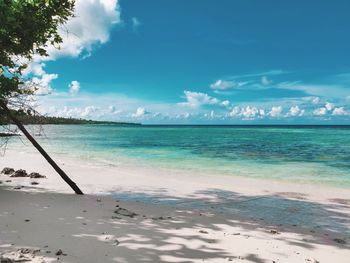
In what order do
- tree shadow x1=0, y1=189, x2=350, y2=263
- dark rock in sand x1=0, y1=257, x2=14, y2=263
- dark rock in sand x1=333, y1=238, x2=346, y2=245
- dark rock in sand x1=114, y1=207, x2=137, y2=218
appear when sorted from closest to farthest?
dark rock in sand x1=0, y1=257, x2=14, y2=263 → tree shadow x1=0, y1=189, x2=350, y2=263 → dark rock in sand x1=333, y1=238, x2=346, y2=245 → dark rock in sand x1=114, y1=207, x2=137, y2=218

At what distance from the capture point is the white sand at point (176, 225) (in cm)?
632

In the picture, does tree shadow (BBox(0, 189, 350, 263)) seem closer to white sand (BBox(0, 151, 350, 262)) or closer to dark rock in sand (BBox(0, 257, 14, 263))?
white sand (BBox(0, 151, 350, 262))

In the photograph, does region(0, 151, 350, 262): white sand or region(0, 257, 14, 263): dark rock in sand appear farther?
region(0, 151, 350, 262): white sand

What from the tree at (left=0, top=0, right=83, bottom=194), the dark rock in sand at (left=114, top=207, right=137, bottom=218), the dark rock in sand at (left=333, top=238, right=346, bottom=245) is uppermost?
the tree at (left=0, top=0, right=83, bottom=194)

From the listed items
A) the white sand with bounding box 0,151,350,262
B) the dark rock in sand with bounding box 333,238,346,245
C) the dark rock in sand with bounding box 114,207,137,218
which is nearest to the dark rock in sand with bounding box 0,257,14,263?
the white sand with bounding box 0,151,350,262

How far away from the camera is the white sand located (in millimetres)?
6316

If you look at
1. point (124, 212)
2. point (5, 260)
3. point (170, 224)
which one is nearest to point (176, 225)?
point (170, 224)

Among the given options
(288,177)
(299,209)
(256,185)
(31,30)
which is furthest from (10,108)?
(288,177)

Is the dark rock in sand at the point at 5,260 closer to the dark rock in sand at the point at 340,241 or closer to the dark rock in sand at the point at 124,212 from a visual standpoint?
the dark rock in sand at the point at 124,212

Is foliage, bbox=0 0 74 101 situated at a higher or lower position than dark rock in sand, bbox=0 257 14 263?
higher

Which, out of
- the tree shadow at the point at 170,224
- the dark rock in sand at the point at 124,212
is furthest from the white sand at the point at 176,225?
the dark rock in sand at the point at 124,212

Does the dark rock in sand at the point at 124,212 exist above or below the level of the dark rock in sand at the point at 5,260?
below

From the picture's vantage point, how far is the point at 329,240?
26.4 ft

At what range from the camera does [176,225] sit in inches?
328
